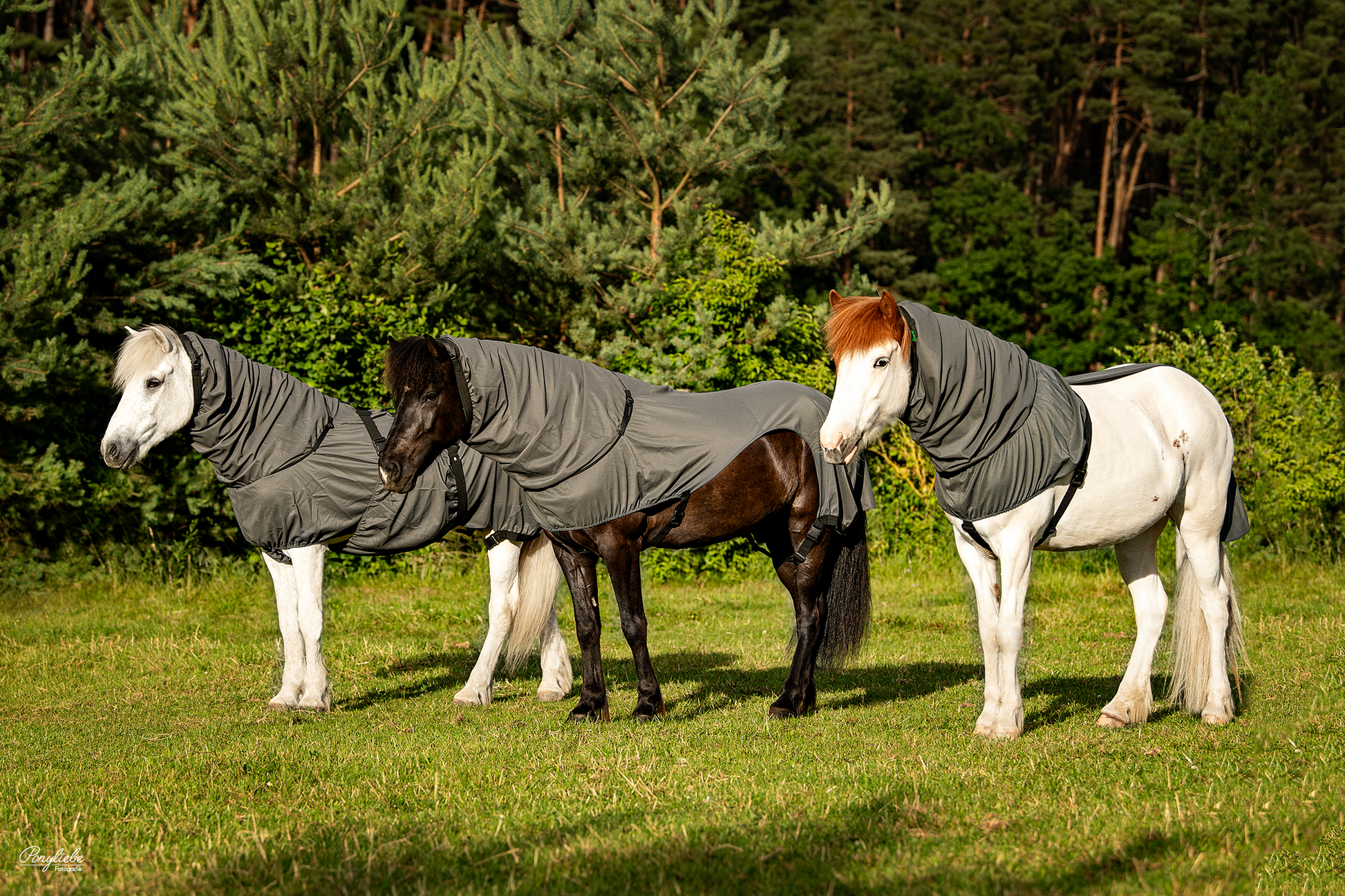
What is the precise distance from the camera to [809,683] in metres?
6.27

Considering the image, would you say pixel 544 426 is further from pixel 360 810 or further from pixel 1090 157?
pixel 1090 157

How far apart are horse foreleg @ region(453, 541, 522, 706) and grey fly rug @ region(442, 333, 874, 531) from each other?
125cm

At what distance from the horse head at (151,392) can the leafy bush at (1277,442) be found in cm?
1095

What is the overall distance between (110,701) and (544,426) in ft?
12.3

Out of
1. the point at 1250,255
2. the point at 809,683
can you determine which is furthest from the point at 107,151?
the point at 1250,255

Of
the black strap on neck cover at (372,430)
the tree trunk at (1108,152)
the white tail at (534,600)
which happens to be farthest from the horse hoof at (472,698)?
the tree trunk at (1108,152)

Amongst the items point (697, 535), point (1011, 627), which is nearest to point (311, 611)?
point (697, 535)

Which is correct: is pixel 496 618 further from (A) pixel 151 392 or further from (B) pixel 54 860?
(B) pixel 54 860

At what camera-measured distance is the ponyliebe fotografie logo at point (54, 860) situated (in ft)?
12.5

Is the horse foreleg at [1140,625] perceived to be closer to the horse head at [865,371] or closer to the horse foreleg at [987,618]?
the horse foreleg at [987,618]

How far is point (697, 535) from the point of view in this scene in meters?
6.12

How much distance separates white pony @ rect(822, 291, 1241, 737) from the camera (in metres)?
4.96

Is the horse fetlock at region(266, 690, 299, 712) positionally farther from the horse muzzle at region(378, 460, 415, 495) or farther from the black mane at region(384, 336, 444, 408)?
the black mane at region(384, 336, 444, 408)

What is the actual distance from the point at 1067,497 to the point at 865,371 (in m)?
1.23
